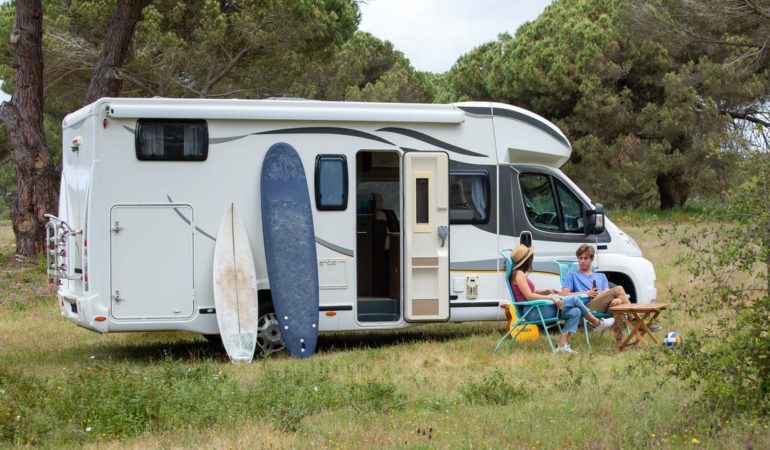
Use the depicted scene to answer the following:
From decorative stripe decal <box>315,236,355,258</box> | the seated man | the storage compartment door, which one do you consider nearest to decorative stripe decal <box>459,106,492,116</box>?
the seated man

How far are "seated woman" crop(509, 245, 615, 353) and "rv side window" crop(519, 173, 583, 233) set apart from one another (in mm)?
982

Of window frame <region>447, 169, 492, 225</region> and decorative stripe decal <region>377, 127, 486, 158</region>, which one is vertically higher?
decorative stripe decal <region>377, 127, 486, 158</region>

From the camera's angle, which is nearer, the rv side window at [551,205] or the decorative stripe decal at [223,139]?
the decorative stripe decal at [223,139]

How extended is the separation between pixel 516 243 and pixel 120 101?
4260 millimetres

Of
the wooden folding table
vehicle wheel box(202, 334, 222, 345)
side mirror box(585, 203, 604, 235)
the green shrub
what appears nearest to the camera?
the green shrub

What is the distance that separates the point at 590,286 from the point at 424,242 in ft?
5.67

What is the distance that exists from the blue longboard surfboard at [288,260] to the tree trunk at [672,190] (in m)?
25.0

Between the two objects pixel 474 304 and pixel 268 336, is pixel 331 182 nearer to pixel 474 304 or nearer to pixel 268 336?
pixel 268 336

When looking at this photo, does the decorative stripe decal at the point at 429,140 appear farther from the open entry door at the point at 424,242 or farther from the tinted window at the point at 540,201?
the tinted window at the point at 540,201

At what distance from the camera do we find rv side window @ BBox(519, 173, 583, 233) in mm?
11625

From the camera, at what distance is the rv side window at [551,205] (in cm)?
1162

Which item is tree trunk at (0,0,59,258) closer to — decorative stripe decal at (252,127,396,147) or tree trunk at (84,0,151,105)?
tree trunk at (84,0,151,105)

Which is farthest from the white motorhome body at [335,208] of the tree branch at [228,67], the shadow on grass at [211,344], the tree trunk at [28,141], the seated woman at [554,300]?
the tree branch at [228,67]

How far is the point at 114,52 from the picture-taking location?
67.8 feet
